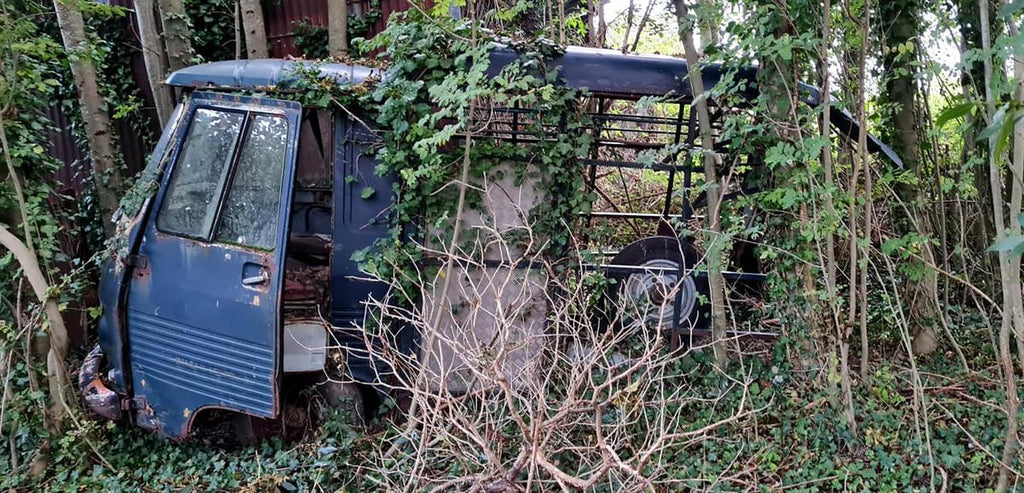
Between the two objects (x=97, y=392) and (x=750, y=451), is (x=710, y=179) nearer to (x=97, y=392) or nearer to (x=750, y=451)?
(x=750, y=451)

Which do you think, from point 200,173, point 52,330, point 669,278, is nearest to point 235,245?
point 200,173

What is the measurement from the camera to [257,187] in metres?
4.05

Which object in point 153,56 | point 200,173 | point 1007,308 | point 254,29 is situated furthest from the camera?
point 254,29

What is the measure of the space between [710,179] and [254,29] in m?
4.97

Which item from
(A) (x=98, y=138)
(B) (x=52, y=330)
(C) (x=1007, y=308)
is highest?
(A) (x=98, y=138)

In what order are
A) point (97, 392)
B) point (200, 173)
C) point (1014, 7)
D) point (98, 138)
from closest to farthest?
point (1014, 7), point (200, 173), point (97, 392), point (98, 138)

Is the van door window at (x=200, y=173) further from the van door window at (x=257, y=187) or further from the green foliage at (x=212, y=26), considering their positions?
the green foliage at (x=212, y=26)

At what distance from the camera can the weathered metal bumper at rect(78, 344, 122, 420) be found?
4.21 meters

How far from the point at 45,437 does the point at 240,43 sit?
203 inches

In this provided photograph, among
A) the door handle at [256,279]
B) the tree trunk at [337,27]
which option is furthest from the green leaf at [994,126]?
the tree trunk at [337,27]

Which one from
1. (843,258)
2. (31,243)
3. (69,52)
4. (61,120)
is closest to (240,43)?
(61,120)

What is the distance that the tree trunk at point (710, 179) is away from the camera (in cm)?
425

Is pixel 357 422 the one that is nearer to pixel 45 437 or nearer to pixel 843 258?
pixel 45 437

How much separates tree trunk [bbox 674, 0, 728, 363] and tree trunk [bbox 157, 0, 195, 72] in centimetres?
436
